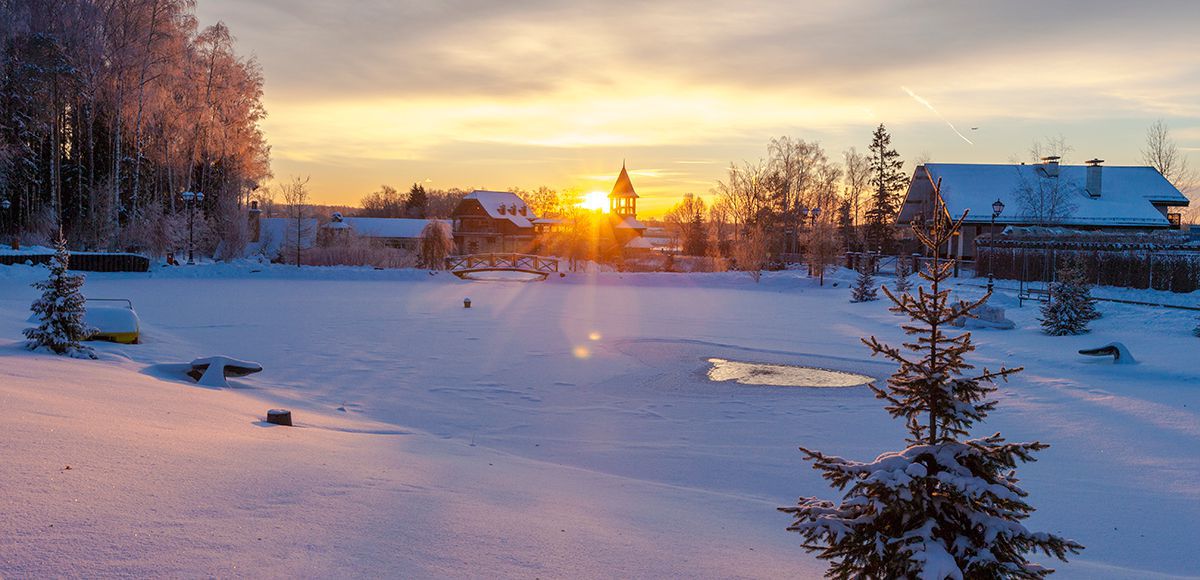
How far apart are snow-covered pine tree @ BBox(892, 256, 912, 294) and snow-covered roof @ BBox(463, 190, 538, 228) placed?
44615 millimetres

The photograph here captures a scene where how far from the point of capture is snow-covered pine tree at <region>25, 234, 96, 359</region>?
11047 millimetres

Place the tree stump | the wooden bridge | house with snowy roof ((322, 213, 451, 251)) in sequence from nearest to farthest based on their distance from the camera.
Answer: the tree stump, the wooden bridge, house with snowy roof ((322, 213, 451, 251))

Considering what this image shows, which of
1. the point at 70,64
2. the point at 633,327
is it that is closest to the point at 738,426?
the point at 633,327

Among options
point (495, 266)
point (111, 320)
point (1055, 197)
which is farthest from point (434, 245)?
point (111, 320)

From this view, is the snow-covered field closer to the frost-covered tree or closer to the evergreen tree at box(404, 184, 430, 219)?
the frost-covered tree

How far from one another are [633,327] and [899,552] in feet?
55.8

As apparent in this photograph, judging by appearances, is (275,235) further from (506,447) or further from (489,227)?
(506,447)

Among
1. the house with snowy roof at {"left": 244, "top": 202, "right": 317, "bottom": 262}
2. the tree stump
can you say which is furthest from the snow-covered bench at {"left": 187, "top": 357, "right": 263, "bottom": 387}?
the house with snowy roof at {"left": 244, "top": 202, "right": 317, "bottom": 262}

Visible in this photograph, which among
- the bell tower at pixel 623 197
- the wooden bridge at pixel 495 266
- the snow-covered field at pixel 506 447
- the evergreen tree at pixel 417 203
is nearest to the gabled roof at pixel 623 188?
the bell tower at pixel 623 197

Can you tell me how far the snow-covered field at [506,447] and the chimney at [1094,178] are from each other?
31123 mm

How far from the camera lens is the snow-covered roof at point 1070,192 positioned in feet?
145

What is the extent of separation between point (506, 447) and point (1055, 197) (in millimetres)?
43547

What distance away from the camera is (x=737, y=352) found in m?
16.3

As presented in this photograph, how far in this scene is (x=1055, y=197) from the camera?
43.0 meters
